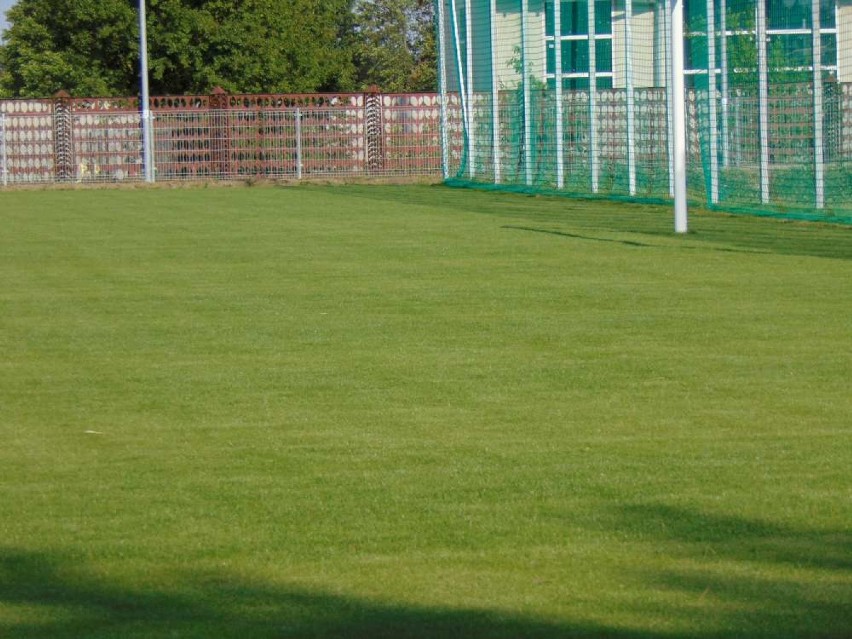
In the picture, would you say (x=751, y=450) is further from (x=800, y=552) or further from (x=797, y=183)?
(x=797, y=183)

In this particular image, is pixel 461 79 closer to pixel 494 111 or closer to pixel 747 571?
pixel 494 111

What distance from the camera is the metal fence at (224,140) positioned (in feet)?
137

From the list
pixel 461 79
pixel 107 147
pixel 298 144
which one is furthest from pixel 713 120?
pixel 107 147

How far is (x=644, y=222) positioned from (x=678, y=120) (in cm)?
280

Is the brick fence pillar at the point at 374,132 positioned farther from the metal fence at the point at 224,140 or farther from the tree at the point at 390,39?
the tree at the point at 390,39

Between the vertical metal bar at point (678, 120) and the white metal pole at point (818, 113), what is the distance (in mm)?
3282

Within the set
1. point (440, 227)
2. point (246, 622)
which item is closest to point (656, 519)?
point (246, 622)

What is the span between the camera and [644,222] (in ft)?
73.6

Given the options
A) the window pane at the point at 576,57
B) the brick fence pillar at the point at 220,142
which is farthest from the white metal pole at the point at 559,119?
the brick fence pillar at the point at 220,142

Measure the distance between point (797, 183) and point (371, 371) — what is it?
15936 mm

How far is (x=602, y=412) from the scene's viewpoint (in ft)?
26.2

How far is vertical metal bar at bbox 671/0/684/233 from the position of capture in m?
19.9

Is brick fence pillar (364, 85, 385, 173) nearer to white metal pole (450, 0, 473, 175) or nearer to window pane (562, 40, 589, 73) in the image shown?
window pane (562, 40, 589, 73)

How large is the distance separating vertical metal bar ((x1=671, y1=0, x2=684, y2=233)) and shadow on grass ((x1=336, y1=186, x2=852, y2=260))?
0.34 metres
